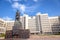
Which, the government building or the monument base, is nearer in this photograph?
the monument base

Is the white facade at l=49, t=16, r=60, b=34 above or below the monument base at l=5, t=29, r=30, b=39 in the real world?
above

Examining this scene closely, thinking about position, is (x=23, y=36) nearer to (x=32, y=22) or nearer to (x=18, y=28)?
(x=18, y=28)

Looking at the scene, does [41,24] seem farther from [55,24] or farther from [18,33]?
[18,33]

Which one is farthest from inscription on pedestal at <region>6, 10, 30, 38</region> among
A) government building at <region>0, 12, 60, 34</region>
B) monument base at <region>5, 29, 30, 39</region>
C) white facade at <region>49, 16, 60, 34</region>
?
white facade at <region>49, 16, 60, 34</region>

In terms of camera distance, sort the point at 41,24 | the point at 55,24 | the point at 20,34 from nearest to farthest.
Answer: the point at 20,34 < the point at 41,24 < the point at 55,24

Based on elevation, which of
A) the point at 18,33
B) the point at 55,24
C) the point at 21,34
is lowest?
the point at 21,34

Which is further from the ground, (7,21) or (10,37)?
(7,21)

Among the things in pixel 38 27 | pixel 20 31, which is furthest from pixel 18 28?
pixel 38 27

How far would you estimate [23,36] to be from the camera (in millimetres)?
20984

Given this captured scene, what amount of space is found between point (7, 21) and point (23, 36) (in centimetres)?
6099

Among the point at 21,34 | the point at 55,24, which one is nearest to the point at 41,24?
the point at 55,24

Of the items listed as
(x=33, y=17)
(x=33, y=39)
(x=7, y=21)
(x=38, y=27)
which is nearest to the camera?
(x=33, y=39)

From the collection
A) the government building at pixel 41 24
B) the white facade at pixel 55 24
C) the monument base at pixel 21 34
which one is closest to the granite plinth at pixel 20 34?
the monument base at pixel 21 34

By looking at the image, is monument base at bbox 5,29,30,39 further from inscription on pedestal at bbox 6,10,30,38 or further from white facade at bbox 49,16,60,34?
white facade at bbox 49,16,60,34
